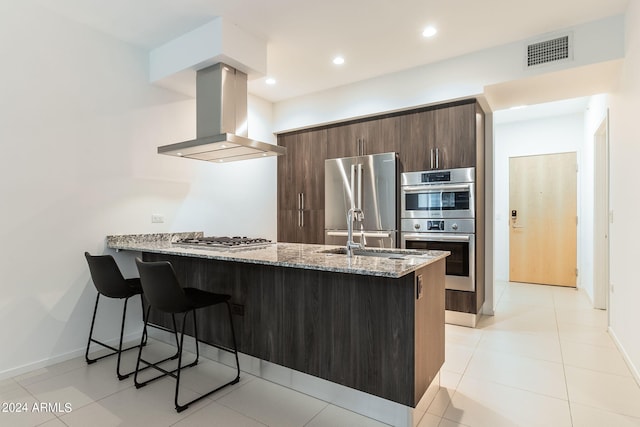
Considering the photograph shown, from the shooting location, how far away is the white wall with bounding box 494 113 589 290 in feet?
18.0

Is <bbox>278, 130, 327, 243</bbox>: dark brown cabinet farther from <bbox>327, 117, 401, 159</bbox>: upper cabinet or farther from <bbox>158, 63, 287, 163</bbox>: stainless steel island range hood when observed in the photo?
<bbox>158, 63, 287, 163</bbox>: stainless steel island range hood

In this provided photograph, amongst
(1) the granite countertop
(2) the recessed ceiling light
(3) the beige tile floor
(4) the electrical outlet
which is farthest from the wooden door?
(4) the electrical outlet

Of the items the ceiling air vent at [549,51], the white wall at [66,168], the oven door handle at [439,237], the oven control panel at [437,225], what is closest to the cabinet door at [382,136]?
the oven control panel at [437,225]

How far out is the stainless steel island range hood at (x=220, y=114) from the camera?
299 cm

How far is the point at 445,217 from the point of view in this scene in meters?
3.66

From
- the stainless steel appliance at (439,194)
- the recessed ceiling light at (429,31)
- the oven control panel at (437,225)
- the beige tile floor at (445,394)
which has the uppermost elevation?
the recessed ceiling light at (429,31)

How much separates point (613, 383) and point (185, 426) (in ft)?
9.25

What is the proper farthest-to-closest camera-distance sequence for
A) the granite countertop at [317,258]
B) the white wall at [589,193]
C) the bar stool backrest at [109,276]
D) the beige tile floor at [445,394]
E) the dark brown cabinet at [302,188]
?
the dark brown cabinet at [302,188] < the white wall at [589,193] < the bar stool backrest at [109,276] < the beige tile floor at [445,394] < the granite countertop at [317,258]

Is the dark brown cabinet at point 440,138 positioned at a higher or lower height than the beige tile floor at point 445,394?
higher

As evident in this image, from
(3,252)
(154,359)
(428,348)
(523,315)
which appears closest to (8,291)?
(3,252)

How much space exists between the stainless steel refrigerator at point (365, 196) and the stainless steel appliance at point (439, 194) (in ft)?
0.48

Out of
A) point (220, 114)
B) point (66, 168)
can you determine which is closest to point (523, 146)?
point (220, 114)

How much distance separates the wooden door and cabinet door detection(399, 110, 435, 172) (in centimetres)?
312

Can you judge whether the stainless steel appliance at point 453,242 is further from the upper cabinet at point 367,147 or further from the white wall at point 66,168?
the white wall at point 66,168
